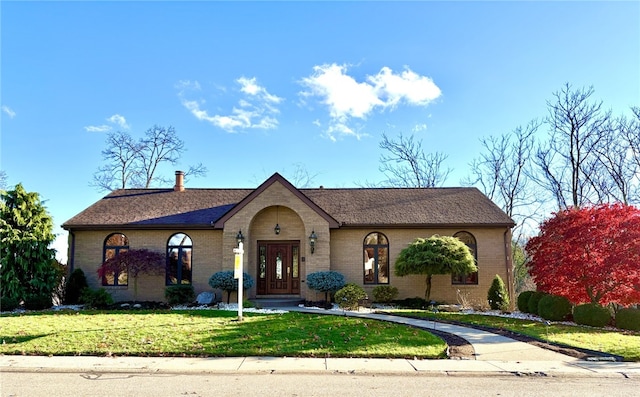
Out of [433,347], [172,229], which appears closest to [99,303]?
[172,229]

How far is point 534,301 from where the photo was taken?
16062mm

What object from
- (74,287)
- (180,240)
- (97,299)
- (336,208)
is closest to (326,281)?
(336,208)

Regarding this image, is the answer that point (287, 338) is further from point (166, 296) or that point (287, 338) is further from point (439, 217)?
point (439, 217)

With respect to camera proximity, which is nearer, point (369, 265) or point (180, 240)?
point (369, 265)

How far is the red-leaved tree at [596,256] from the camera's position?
1316 cm

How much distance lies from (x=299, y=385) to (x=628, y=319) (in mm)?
11323

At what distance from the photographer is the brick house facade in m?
19.2

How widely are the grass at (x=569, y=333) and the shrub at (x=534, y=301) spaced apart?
1.62 meters

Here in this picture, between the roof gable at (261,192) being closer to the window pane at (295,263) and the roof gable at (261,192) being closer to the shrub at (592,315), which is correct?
the window pane at (295,263)

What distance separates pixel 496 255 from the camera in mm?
19578

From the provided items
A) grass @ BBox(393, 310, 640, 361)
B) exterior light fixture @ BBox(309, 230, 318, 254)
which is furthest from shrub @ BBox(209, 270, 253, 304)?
grass @ BBox(393, 310, 640, 361)

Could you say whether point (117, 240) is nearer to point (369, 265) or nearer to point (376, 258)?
point (369, 265)

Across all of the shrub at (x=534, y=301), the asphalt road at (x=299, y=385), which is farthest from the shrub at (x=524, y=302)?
the asphalt road at (x=299, y=385)

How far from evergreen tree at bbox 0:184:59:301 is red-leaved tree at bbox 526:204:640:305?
18.8 meters
